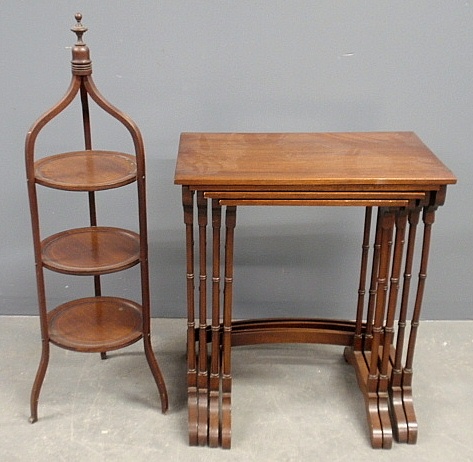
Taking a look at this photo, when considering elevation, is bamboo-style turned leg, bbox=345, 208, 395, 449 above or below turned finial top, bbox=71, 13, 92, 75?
below

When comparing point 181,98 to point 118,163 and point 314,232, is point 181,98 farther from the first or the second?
point 314,232

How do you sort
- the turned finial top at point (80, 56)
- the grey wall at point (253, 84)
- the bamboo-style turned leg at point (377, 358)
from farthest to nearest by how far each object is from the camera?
the grey wall at point (253, 84) < the bamboo-style turned leg at point (377, 358) < the turned finial top at point (80, 56)

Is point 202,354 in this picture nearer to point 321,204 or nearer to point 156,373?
point 156,373

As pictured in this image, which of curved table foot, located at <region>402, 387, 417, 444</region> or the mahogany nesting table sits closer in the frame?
the mahogany nesting table

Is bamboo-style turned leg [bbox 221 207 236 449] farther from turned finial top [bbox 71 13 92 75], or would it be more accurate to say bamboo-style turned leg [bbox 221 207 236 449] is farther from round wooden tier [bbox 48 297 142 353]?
turned finial top [bbox 71 13 92 75]

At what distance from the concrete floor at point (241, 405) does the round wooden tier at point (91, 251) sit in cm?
55

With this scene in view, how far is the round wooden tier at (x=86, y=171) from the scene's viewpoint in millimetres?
2193

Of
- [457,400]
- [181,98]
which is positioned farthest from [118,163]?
[457,400]

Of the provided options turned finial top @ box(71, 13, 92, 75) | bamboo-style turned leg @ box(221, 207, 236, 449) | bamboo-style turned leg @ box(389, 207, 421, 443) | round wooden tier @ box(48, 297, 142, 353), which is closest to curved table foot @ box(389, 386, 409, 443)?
bamboo-style turned leg @ box(389, 207, 421, 443)

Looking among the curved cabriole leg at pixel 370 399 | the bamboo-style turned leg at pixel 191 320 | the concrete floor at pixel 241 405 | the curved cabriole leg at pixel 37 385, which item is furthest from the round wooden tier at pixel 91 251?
the curved cabriole leg at pixel 370 399

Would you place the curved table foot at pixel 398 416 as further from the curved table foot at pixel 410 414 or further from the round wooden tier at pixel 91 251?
the round wooden tier at pixel 91 251

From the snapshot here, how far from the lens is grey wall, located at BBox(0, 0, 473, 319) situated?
8.59 ft

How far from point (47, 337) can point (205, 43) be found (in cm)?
118

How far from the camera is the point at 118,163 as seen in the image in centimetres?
239
